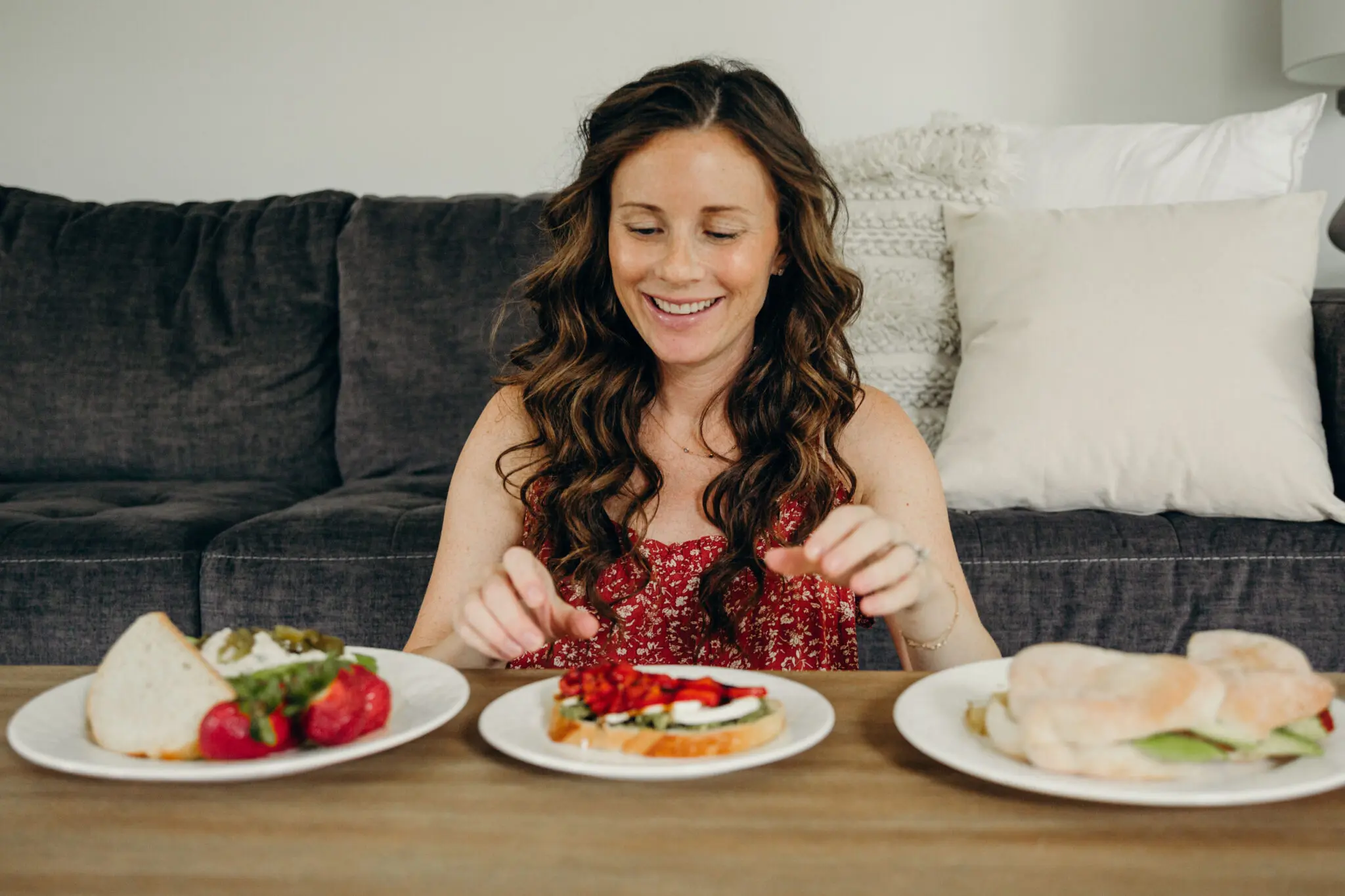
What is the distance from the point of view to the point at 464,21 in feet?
10.7

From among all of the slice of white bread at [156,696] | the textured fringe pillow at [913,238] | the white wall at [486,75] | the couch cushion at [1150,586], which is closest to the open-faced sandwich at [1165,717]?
the slice of white bread at [156,696]

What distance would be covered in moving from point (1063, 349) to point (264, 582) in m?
1.48

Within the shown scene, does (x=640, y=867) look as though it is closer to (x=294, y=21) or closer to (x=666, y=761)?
(x=666, y=761)

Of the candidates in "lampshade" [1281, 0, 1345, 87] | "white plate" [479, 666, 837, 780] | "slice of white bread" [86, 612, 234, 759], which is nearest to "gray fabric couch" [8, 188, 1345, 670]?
"lampshade" [1281, 0, 1345, 87]

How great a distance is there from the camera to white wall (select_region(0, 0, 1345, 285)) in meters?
3.12

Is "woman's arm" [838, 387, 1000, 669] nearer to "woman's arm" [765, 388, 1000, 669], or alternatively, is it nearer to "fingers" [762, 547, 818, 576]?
"woman's arm" [765, 388, 1000, 669]

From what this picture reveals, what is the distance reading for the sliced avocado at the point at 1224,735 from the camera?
73 cm

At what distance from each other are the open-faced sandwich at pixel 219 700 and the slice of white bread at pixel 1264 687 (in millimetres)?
555

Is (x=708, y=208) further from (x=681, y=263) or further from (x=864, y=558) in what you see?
(x=864, y=558)

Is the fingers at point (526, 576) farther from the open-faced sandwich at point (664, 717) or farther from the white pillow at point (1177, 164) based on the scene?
the white pillow at point (1177, 164)

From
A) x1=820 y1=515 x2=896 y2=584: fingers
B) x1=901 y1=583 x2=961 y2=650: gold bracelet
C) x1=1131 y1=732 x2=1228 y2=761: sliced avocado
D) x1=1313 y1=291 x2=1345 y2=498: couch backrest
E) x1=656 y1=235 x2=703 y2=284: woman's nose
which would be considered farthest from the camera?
x1=1313 y1=291 x2=1345 y2=498: couch backrest

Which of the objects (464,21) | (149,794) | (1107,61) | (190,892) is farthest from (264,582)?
(1107,61)

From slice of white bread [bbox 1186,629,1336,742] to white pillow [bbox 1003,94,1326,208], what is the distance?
6.47 ft

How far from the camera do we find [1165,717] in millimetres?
708
